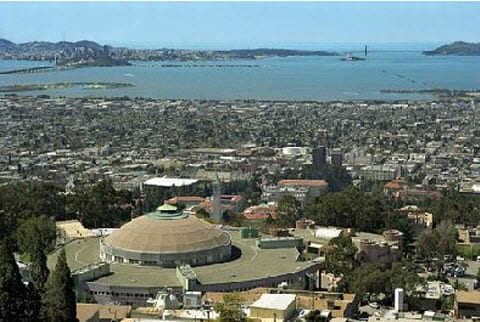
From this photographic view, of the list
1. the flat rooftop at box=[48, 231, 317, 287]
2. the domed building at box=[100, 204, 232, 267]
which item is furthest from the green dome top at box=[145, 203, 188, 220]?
the flat rooftop at box=[48, 231, 317, 287]

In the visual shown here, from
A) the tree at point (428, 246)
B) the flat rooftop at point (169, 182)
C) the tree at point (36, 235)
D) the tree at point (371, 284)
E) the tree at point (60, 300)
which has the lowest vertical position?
the flat rooftop at point (169, 182)

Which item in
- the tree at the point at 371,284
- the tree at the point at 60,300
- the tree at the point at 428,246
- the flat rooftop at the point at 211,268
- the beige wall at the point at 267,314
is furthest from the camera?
the tree at the point at 428,246

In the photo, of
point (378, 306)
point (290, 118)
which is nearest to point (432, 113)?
point (290, 118)

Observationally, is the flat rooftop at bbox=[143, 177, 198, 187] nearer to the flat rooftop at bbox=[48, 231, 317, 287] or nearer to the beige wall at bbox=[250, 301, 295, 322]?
the flat rooftop at bbox=[48, 231, 317, 287]

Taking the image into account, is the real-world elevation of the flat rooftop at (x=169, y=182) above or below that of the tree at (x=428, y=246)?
below

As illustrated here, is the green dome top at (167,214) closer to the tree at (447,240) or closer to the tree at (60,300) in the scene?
the tree at (60,300)

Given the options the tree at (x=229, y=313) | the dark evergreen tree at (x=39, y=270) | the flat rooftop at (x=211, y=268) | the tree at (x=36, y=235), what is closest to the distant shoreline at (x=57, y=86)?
the tree at (x=36, y=235)

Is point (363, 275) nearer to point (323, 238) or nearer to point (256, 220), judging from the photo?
point (323, 238)
